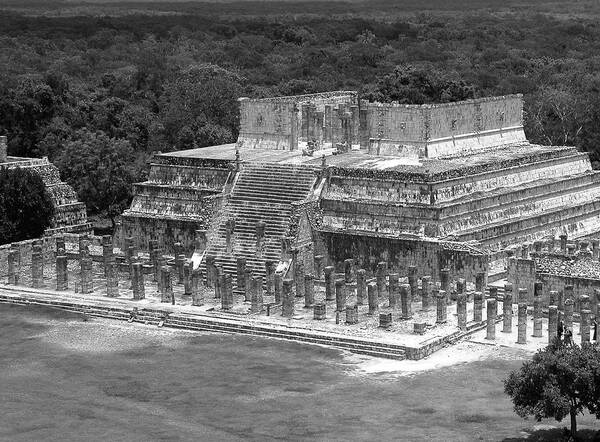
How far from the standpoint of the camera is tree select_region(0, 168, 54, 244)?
216ft

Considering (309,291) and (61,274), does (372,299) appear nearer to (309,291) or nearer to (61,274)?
(309,291)

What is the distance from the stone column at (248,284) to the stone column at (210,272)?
1.89 meters

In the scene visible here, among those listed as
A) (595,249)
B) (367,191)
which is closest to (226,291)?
(367,191)

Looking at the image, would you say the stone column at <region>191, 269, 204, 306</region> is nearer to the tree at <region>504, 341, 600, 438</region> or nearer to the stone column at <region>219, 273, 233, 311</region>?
the stone column at <region>219, 273, 233, 311</region>

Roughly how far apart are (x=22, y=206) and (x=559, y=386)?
33.1m

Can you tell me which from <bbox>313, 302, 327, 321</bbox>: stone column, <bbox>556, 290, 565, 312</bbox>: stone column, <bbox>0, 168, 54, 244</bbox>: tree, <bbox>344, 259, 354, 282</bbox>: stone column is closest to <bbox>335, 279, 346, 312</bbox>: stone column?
<bbox>313, 302, 327, 321</bbox>: stone column

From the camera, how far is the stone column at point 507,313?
50719 mm

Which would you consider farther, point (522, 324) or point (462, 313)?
point (462, 313)

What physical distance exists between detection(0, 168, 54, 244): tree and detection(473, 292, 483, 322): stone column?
22777 mm

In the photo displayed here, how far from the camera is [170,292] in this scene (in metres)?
56.5

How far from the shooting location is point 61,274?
194 ft

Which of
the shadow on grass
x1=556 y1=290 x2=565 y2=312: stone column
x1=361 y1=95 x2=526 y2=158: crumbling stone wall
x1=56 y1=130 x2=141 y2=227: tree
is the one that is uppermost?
x1=361 y1=95 x2=526 y2=158: crumbling stone wall

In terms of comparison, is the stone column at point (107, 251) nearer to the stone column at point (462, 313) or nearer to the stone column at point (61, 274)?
the stone column at point (61, 274)

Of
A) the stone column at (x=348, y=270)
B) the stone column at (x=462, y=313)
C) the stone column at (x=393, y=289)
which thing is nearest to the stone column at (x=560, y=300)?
the stone column at (x=462, y=313)
